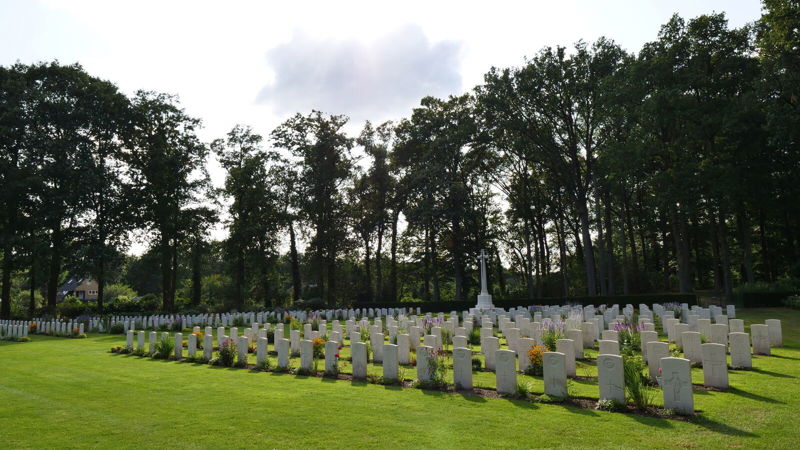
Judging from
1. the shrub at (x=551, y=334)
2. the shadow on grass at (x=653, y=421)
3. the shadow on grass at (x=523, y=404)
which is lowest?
the shadow on grass at (x=523, y=404)

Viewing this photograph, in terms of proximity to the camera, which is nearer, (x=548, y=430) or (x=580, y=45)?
(x=548, y=430)

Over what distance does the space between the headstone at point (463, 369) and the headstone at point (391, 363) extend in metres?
1.28

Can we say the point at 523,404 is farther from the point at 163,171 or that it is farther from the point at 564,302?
the point at 163,171

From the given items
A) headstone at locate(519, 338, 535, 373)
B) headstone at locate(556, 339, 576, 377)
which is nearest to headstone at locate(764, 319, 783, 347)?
headstone at locate(556, 339, 576, 377)

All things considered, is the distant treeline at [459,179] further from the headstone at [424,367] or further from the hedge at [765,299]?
the headstone at [424,367]

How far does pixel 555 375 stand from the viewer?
7.70m

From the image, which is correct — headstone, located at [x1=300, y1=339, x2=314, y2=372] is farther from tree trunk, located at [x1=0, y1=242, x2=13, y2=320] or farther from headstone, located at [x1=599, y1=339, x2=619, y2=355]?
tree trunk, located at [x1=0, y1=242, x2=13, y2=320]

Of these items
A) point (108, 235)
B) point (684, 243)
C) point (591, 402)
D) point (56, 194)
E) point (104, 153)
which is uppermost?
point (104, 153)

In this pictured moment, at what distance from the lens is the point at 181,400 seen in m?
8.28

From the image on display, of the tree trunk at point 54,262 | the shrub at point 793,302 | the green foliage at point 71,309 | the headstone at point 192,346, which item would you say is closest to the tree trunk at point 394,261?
the green foliage at point 71,309

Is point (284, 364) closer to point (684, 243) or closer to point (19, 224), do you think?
point (684, 243)

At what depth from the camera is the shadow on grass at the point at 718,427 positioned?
18.4 ft

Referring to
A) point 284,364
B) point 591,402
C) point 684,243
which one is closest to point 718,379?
point 591,402

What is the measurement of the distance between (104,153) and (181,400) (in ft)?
107
